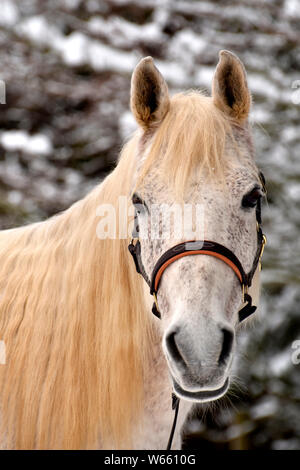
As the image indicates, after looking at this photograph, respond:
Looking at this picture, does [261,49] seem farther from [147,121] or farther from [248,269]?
[248,269]

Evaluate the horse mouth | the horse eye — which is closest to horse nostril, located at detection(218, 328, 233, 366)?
the horse mouth

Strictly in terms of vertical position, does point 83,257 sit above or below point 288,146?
below

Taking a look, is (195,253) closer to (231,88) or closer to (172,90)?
(231,88)

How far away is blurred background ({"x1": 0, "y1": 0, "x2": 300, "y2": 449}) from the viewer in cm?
556

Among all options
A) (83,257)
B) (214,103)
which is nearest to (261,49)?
(214,103)

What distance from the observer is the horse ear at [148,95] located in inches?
72.8

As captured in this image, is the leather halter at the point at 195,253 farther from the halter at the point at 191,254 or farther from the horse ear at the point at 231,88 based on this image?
the horse ear at the point at 231,88

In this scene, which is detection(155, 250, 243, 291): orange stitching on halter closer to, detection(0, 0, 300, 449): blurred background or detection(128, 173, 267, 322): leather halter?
detection(128, 173, 267, 322): leather halter

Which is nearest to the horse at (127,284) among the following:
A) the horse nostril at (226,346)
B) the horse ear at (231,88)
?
the horse ear at (231,88)

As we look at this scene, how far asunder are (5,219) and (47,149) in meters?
1.21

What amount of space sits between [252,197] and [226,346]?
22.6 inches

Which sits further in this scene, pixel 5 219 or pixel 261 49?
pixel 261 49

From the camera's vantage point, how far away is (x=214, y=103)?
6.35ft

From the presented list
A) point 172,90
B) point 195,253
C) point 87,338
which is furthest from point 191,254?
point 172,90
